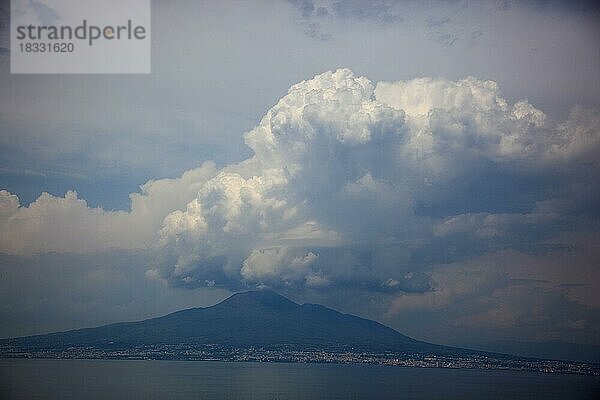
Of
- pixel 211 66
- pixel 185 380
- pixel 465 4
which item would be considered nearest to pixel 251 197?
pixel 211 66

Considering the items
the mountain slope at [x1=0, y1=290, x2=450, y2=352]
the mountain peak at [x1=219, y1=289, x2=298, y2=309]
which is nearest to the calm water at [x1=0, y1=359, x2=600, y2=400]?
the mountain slope at [x1=0, y1=290, x2=450, y2=352]
